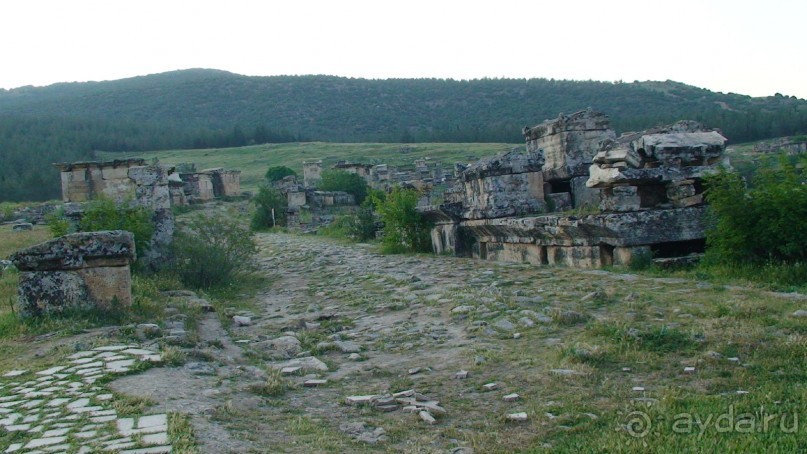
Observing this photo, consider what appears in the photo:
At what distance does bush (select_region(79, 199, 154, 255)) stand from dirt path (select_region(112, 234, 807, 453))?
2346 mm

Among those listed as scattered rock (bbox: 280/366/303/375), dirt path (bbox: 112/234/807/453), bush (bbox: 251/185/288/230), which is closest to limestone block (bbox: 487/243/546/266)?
dirt path (bbox: 112/234/807/453)

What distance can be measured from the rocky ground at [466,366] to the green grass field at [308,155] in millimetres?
42933

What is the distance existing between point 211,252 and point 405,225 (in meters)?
4.80

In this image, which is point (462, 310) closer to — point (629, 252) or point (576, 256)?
point (629, 252)

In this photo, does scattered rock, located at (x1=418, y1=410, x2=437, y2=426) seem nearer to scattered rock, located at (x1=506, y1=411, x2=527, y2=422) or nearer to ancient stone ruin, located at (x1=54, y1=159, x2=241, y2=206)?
scattered rock, located at (x1=506, y1=411, x2=527, y2=422)

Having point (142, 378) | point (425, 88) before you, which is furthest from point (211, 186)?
point (425, 88)

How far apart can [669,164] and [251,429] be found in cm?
744

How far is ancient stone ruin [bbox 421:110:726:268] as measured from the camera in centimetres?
955

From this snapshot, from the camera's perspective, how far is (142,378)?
5379 mm

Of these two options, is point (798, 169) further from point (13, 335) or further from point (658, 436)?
point (13, 335)

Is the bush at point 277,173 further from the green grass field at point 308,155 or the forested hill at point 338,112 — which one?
the forested hill at point 338,112

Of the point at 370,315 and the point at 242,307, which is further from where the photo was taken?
the point at 242,307

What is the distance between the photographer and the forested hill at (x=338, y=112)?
61.2 meters

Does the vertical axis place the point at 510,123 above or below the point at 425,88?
below
